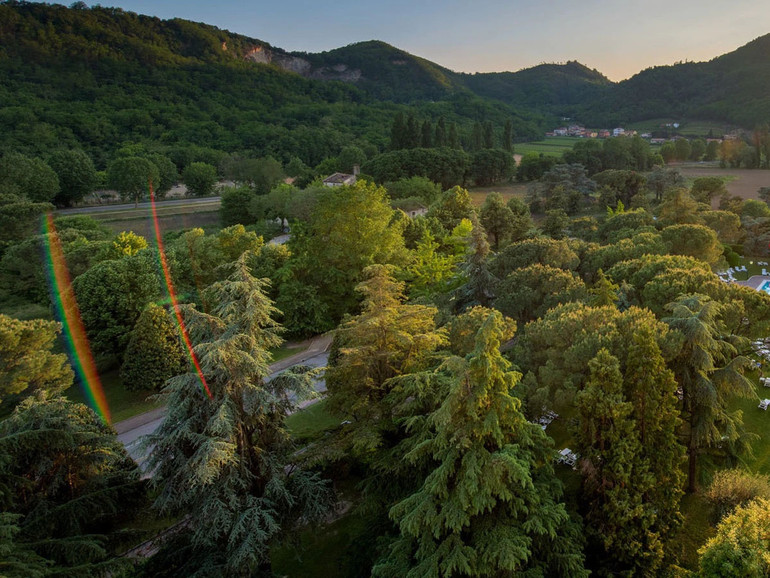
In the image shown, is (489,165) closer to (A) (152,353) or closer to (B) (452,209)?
(B) (452,209)

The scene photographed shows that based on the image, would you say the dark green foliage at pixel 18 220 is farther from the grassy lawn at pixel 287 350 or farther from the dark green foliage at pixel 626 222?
the dark green foliage at pixel 626 222

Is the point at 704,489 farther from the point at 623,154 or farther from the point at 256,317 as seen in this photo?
the point at 623,154

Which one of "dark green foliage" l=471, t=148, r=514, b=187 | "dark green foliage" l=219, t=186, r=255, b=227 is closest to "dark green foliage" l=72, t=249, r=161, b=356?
"dark green foliage" l=219, t=186, r=255, b=227

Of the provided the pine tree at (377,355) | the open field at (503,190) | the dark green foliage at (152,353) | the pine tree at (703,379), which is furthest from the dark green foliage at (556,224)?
A: the dark green foliage at (152,353)

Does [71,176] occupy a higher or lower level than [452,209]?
higher

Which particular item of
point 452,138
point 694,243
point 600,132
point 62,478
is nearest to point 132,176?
point 452,138

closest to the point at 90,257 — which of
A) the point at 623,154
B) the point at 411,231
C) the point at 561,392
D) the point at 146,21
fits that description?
the point at 411,231
